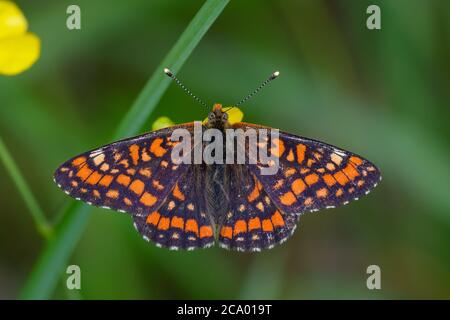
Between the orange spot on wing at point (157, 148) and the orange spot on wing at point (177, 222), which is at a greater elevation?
the orange spot on wing at point (157, 148)

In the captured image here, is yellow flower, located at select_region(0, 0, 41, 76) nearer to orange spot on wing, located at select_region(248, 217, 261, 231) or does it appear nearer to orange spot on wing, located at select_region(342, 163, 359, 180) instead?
orange spot on wing, located at select_region(248, 217, 261, 231)

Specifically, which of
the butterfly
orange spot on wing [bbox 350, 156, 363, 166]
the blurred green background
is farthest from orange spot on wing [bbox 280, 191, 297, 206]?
the blurred green background

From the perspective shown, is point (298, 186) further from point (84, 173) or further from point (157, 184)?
point (84, 173)

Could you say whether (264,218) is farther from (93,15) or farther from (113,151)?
(93,15)

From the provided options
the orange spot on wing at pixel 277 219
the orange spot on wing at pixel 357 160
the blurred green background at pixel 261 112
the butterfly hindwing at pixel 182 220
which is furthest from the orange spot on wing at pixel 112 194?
the blurred green background at pixel 261 112


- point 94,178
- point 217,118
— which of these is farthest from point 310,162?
point 94,178

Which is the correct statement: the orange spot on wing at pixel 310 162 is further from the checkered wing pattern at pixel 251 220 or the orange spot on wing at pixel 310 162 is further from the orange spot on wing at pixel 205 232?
the orange spot on wing at pixel 205 232

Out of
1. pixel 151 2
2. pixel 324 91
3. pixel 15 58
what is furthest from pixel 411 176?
pixel 15 58
